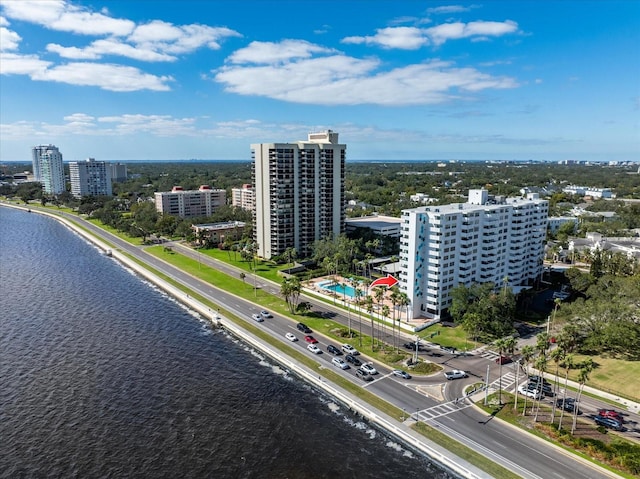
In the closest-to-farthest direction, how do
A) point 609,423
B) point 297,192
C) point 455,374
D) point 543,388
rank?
1. point 609,423
2. point 543,388
3. point 455,374
4. point 297,192

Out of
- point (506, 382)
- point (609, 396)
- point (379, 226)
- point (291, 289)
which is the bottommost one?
point (506, 382)

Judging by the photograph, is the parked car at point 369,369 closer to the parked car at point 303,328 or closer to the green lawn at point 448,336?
the green lawn at point 448,336

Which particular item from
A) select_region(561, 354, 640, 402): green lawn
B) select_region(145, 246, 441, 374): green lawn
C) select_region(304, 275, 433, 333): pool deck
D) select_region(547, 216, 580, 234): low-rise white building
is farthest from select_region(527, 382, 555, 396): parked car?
select_region(547, 216, 580, 234): low-rise white building

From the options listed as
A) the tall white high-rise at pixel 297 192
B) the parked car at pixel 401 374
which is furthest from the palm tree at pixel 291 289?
the tall white high-rise at pixel 297 192

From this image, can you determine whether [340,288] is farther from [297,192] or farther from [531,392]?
[531,392]

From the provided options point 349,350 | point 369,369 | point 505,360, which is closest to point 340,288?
point 349,350

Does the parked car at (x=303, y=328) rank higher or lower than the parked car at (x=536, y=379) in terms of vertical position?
higher
